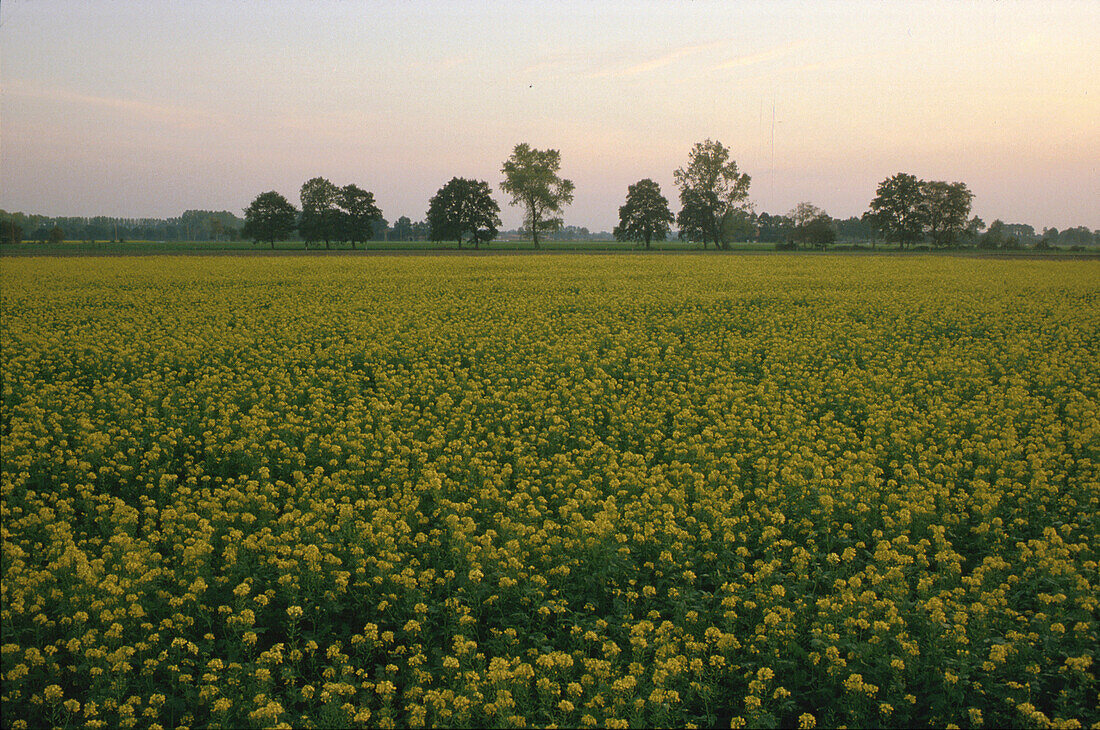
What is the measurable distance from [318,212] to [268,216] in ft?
24.6

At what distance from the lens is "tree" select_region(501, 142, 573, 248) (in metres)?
109

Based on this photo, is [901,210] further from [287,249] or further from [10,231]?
[10,231]

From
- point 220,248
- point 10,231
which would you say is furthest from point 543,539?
point 10,231

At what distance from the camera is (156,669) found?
17.1ft

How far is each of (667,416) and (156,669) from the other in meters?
8.26

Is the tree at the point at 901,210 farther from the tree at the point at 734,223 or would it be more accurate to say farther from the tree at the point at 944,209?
the tree at the point at 734,223

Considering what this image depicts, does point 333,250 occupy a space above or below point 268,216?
below

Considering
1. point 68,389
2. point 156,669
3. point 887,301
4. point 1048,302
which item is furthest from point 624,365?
point 1048,302

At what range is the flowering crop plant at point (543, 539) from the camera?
490 cm

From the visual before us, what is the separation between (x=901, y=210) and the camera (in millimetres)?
121250

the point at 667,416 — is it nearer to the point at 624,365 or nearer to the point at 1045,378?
the point at 624,365

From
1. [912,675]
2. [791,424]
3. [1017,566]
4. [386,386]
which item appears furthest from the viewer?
[386,386]

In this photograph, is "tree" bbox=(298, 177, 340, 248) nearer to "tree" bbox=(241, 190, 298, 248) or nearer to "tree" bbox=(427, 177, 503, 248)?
"tree" bbox=(241, 190, 298, 248)

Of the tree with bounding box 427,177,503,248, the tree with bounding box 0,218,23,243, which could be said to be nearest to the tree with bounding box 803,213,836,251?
the tree with bounding box 427,177,503,248
